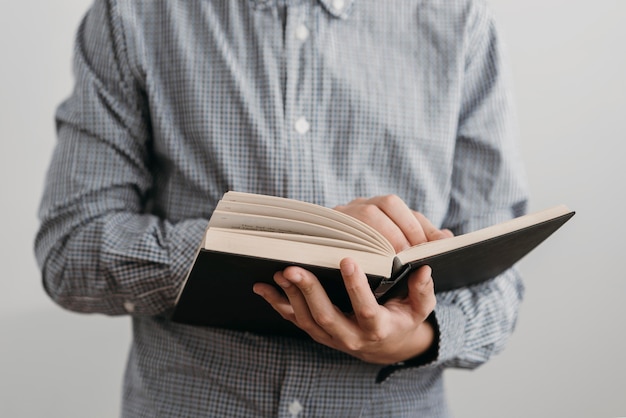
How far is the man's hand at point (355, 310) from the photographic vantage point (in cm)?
73

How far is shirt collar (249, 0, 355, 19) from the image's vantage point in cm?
108

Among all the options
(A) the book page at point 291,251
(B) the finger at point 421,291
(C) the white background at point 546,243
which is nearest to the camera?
(A) the book page at point 291,251

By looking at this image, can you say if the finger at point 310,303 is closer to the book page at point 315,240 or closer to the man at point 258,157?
the book page at point 315,240

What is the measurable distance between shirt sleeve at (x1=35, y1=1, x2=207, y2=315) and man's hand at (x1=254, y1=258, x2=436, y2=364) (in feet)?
0.74

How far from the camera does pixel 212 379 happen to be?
3.44 feet

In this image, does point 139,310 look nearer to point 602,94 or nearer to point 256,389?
point 256,389

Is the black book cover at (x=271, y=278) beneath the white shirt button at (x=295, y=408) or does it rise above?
above

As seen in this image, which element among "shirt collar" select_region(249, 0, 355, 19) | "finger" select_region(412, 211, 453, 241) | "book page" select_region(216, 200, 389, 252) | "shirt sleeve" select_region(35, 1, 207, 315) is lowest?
"shirt sleeve" select_region(35, 1, 207, 315)

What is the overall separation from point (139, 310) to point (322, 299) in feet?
1.20

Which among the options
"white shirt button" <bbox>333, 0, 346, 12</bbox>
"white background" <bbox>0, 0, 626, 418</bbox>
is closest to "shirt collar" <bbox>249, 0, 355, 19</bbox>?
"white shirt button" <bbox>333, 0, 346, 12</bbox>

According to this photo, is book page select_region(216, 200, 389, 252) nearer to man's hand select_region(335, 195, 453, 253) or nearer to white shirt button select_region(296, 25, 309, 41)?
man's hand select_region(335, 195, 453, 253)

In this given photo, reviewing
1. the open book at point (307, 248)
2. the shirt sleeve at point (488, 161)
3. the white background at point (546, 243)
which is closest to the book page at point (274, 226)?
the open book at point (307, 248)

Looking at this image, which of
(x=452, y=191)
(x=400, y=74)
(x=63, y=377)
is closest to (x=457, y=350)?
(x=452, y=191)

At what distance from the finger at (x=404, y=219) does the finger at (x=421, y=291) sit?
0.06m
